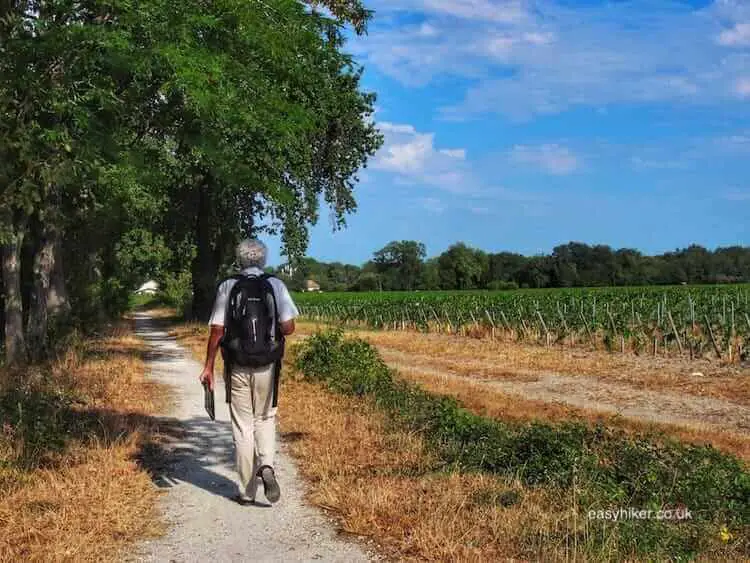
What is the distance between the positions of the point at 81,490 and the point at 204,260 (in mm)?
24522

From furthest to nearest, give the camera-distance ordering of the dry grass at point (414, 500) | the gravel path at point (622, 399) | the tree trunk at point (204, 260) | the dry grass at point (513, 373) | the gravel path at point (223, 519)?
the tree trunk at point (204, 260), the gravel path at point (622, 399), the dry grass at point (513, 373), the gravel path at point (223, 519), the dry grass at point (414, 500)

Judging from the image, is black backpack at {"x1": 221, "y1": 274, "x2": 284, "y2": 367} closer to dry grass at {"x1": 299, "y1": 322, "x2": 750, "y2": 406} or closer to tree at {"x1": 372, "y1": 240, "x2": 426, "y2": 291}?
dry grass at {"x1": 299, "y1": 322, "x2": 750, "y2": 406}

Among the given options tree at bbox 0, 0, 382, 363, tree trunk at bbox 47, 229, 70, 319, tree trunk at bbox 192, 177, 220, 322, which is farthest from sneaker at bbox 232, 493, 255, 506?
tree trunk at bbox 192, 177, 220, 322

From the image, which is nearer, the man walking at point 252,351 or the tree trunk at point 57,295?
the man walking at point 252,351

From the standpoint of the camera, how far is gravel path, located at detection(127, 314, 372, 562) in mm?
4742

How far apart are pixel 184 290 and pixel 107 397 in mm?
43235

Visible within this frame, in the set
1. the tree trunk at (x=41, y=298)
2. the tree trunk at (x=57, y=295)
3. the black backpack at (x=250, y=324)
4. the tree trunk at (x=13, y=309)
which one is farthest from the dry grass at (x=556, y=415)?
the tree trunk at (x=57, y=295)

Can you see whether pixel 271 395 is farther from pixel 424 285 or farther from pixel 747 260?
pixel 424 285

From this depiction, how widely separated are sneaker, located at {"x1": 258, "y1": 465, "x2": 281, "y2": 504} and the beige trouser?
0.05 meters

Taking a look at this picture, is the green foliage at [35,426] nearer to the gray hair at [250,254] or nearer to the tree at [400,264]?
the gray hair at [250,254]

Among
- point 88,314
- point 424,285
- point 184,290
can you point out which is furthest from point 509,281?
point 88,314

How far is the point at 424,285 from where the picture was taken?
11200 centimetres

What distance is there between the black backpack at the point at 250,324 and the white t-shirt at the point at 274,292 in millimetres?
50

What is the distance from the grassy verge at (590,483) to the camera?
4633 mm
